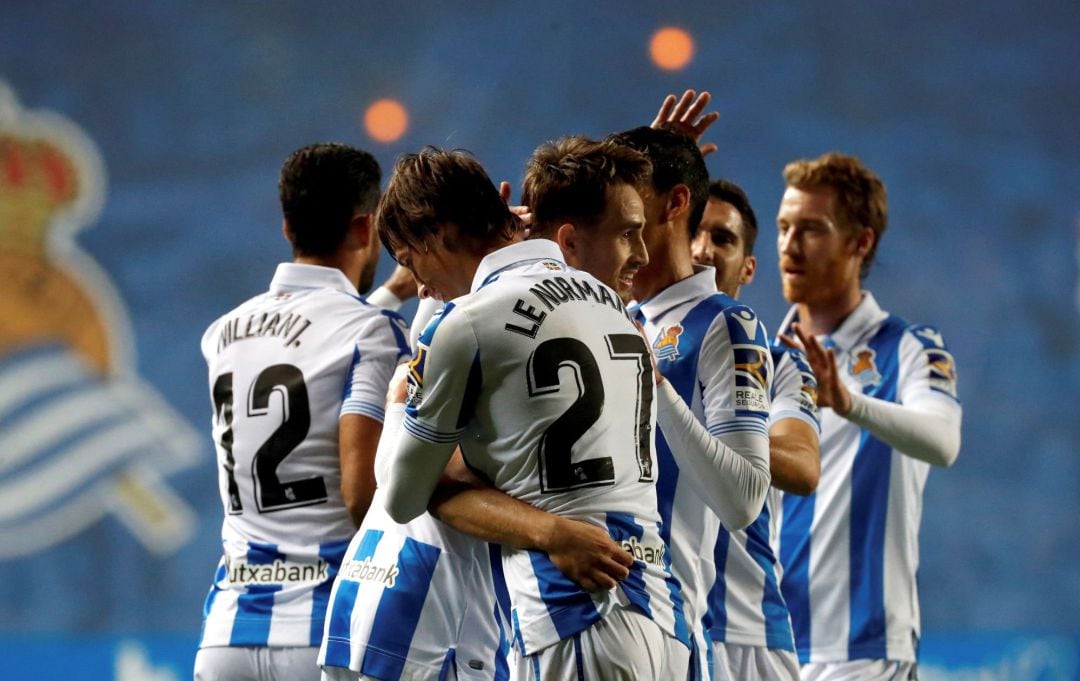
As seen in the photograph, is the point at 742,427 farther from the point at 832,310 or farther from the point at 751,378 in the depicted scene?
the point at 832,310

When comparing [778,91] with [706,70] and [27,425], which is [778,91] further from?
[27,425]

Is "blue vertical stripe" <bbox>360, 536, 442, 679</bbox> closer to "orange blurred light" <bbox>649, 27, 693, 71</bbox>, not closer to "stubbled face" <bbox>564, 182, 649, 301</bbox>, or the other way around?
"stubbled face" <bbox>564, 182, 649, 301</bbox>

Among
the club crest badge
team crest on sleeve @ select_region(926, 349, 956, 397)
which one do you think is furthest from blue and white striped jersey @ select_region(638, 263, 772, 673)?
the club crest badge

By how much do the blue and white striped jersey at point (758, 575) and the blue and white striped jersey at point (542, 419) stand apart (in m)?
0.78

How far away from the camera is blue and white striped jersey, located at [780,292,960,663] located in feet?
12.7

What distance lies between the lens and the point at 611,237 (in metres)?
2.53

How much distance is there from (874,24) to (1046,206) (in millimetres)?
1472

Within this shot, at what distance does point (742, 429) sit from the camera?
2.59m

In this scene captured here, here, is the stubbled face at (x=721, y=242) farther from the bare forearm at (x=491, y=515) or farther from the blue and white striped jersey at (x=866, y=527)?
the bare forearm at (x=491, y=515)

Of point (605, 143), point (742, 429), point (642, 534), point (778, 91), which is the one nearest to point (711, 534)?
point (742, 429)

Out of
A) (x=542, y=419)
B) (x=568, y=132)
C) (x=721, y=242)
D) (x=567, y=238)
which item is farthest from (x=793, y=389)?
(x=568, y=132)

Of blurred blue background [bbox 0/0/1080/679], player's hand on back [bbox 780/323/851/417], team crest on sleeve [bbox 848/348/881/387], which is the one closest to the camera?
player's hand on back [bbox 780/323/851/417]

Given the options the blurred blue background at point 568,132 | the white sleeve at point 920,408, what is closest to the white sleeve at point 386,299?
the white sleeve at point 920,408

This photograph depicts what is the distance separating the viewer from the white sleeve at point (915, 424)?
11.5 feet
